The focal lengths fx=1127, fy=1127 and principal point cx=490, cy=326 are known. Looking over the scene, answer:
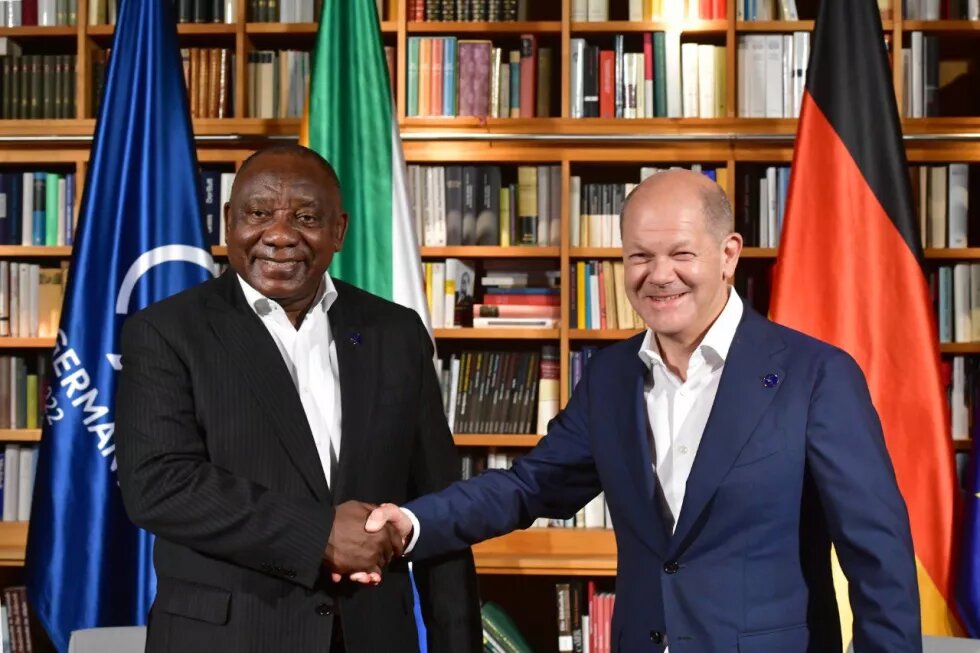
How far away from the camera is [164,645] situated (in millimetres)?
1948

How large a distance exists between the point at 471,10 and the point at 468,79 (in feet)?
0.88

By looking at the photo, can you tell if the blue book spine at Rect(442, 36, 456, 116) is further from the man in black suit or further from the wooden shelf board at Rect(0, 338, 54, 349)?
the man in black suit

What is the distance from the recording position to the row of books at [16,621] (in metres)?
4.27

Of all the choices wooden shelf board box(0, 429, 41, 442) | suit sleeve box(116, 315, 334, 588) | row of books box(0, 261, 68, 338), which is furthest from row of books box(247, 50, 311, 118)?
suit sleeve box(116, 315, 334, 588)

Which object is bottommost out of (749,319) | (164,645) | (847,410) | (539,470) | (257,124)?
(164,645)

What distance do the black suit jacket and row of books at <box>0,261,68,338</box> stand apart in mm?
2502

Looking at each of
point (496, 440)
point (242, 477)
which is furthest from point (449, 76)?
point (242, 477)

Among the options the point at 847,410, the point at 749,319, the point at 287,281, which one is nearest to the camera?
the point at 847,410

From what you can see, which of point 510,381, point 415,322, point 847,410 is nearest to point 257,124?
point 510,381

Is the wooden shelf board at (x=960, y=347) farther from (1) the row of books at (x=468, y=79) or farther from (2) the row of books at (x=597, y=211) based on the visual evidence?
(1) the row of books at (x=468, y=79)

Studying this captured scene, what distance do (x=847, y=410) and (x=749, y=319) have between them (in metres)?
0.24

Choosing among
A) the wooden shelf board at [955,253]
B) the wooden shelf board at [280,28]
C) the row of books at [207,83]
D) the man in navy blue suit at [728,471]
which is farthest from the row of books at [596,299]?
the man in navy blue suit at [728,471]

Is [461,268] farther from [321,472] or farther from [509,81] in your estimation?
[321,472]

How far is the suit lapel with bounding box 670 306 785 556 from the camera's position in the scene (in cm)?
177
